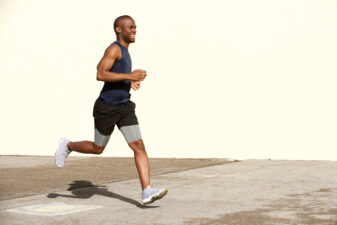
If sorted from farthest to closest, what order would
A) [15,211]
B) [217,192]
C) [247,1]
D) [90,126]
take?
1. [90,126]
2. [247,1]
3. [217,192]
4. [15,211]

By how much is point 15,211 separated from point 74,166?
3.48m

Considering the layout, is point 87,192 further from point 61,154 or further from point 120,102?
point 120,102

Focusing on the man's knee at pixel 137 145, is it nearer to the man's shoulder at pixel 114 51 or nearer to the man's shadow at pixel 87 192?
the man's shadow at pixel 87 192

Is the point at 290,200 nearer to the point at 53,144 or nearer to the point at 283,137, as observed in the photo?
the point at 283,137

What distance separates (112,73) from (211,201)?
1510 mm

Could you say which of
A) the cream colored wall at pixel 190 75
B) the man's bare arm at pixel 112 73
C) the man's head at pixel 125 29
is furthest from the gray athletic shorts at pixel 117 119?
the cream colored wall at pixel 190 75

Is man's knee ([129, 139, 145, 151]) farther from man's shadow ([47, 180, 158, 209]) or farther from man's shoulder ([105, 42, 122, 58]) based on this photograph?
man's shoulder ([105, 42, 122, 58])

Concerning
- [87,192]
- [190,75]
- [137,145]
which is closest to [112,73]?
[137,145]

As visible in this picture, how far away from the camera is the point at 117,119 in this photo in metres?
5.40

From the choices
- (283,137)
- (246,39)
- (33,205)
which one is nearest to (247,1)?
(246,39)

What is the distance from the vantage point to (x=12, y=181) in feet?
23.0

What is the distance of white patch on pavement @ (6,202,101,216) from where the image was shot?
199 inches

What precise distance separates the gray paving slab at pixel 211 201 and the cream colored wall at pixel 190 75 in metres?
1.20

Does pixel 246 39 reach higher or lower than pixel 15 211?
higher
